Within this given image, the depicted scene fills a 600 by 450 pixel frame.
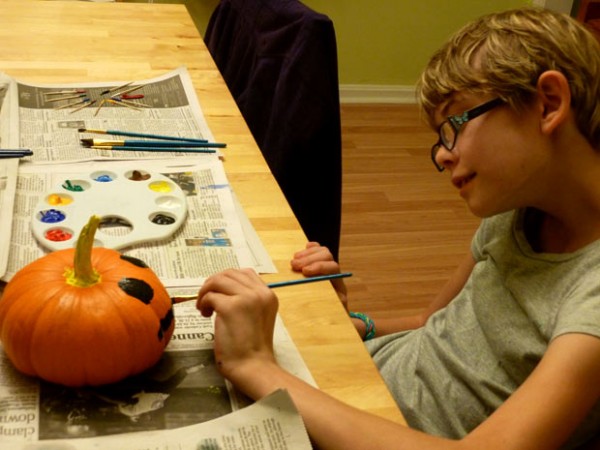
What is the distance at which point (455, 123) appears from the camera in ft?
3.07

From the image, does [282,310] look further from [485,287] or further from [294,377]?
[485,287]

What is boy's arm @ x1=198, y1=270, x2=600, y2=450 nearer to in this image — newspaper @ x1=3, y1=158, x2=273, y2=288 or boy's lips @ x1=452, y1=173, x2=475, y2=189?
newspaper @ x1=3, y1=158, x2=273, y2=288

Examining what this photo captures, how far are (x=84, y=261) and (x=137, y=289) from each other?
59 millimetres

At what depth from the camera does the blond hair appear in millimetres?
883

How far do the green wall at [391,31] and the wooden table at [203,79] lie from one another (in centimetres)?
174

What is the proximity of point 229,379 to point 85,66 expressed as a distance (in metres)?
1.01

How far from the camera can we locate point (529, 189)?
3.01ft

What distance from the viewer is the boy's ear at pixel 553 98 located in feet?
2.85

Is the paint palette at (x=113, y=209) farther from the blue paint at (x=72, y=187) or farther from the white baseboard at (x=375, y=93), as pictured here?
the white baseboard at (x=375, y=93)

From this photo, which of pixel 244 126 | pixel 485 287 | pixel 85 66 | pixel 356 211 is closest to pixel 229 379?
pixel 485 287

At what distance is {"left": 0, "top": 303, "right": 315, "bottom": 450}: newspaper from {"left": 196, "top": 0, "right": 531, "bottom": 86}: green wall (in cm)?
304

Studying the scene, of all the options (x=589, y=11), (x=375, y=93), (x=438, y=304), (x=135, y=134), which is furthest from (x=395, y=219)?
(x=135, y=134)

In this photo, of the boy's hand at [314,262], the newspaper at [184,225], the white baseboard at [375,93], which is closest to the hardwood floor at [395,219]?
the white baseboard at [375,93]

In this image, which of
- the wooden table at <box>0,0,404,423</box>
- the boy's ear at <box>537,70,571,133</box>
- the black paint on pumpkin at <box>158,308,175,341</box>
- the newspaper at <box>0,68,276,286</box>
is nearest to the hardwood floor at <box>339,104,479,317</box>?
the wooden table at <box>0,0,404,423</box>
